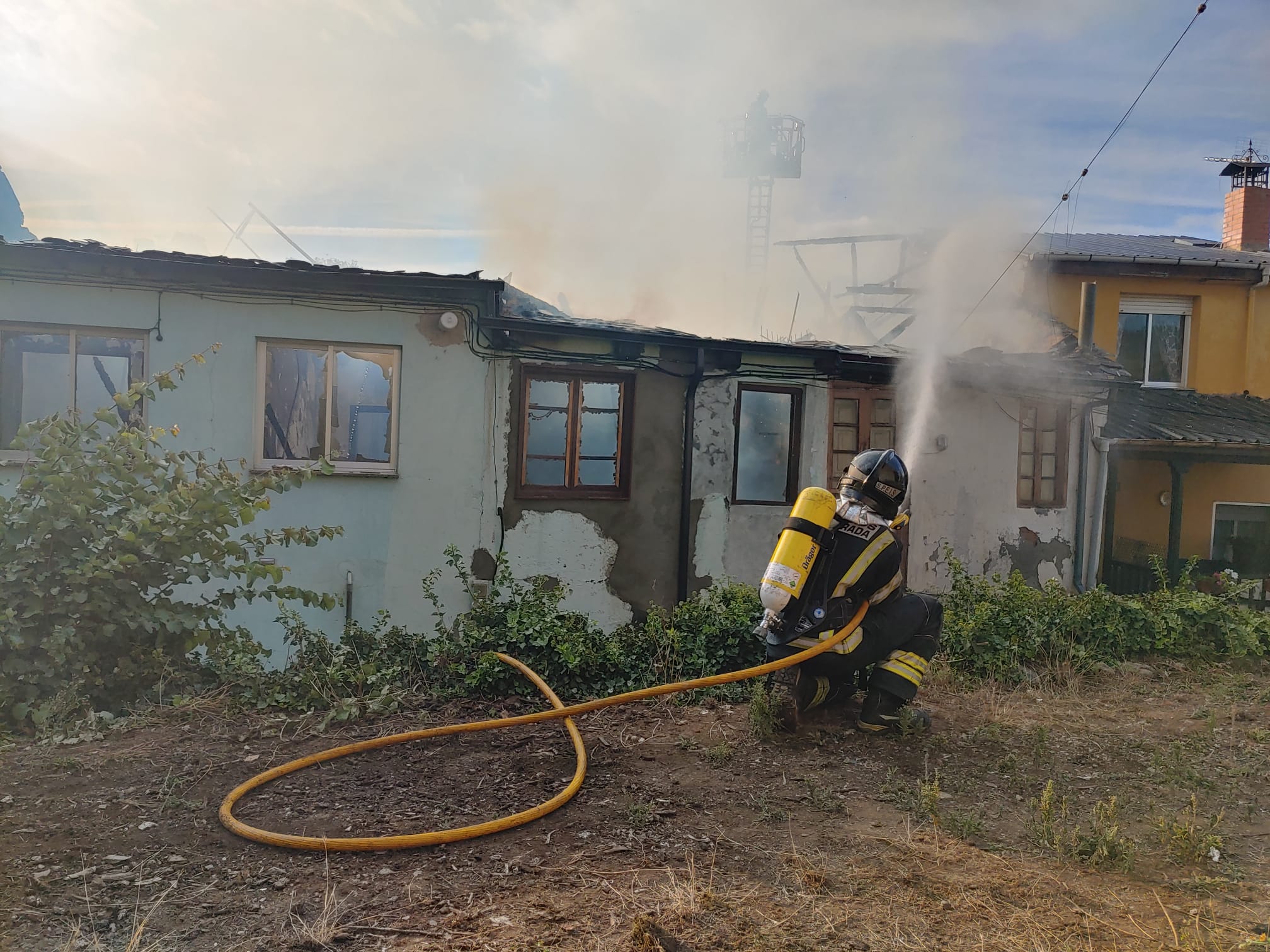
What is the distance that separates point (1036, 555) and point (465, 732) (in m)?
9.69

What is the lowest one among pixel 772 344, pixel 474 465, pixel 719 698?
pixel 719 698

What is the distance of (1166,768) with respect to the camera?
15.2 ft

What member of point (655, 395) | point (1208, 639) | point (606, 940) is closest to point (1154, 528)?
point (1208, 639)

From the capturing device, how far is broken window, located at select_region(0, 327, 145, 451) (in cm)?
850

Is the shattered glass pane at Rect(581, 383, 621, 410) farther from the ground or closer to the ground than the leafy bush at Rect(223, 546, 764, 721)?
farther from the ground

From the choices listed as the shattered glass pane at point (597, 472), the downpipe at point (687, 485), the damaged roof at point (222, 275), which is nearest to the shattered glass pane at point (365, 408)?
the damaged roof at point (222, 275)

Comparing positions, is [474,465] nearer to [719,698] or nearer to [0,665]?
[719,698]

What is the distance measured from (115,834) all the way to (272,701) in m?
1.64

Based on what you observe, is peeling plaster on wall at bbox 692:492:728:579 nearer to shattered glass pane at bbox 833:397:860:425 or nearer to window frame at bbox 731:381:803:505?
window frame at bbox 731:381:803:505

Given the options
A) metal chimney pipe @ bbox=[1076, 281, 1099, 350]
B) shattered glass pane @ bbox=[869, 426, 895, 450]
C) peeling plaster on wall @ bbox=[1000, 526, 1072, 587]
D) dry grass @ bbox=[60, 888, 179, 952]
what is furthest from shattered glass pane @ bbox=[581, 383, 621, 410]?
metal chimney pipe @ bbox=[1076, 281, 1099, 350]

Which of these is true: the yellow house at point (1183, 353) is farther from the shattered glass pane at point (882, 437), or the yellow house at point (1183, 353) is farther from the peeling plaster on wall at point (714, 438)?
the peeling plaster on wall at point (714, 438)

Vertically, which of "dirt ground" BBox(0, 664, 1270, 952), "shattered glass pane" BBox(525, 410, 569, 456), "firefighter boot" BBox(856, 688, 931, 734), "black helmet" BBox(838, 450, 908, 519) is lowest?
"dirt ground" BBox(0, 664, 1270, 952)

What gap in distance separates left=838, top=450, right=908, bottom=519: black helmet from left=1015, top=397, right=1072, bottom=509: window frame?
796 centimetres

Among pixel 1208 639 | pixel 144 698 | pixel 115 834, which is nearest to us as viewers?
pixel 115 834
